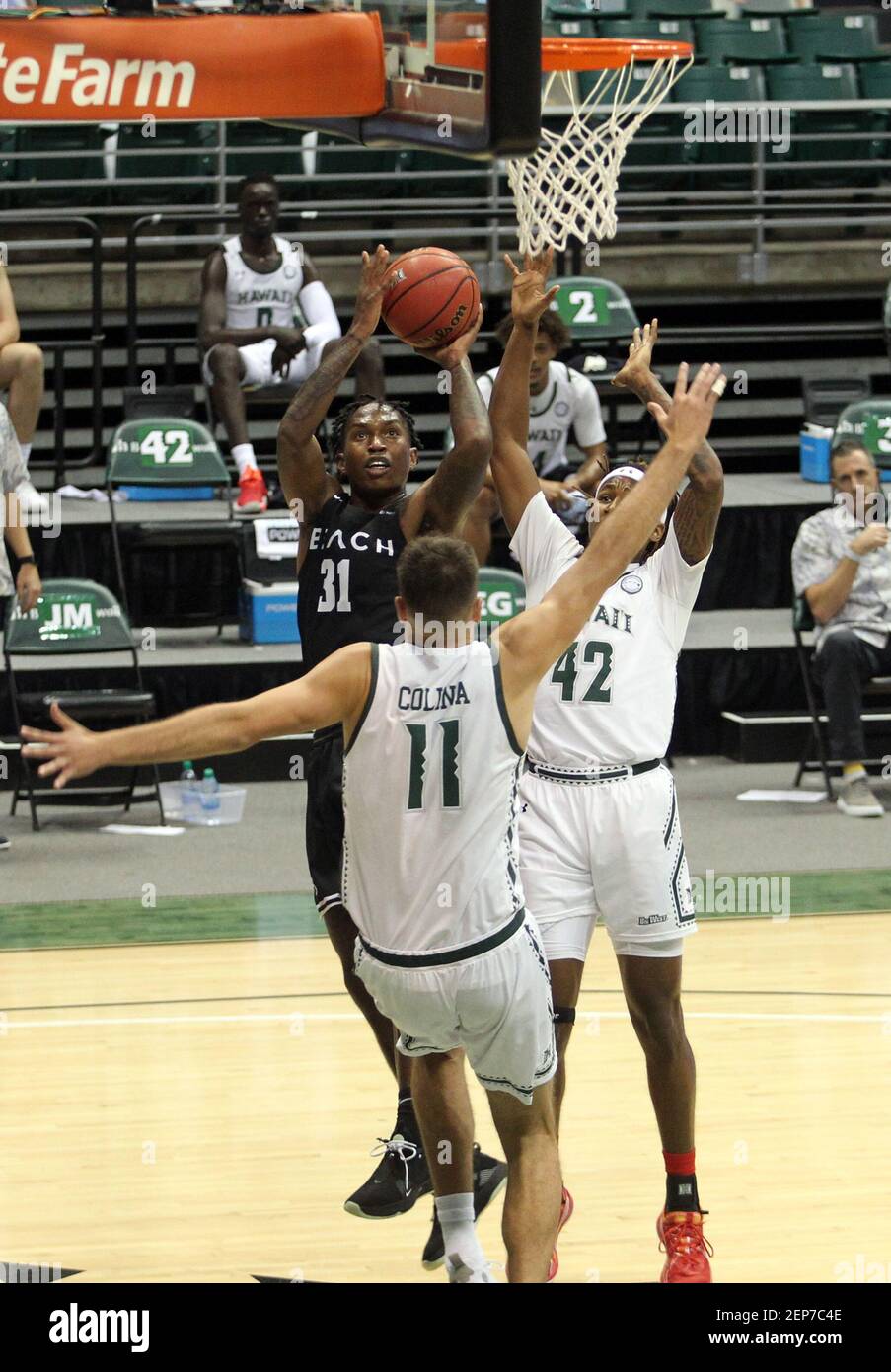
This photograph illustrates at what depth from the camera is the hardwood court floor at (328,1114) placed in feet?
16.8

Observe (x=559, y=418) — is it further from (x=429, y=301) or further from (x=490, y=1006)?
(x=490, y=1006)

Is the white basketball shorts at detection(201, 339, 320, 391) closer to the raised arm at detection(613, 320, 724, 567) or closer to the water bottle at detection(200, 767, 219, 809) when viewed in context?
the water bottle at detection(200, 767, 219, 809)

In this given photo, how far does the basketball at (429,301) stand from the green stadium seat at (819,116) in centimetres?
965

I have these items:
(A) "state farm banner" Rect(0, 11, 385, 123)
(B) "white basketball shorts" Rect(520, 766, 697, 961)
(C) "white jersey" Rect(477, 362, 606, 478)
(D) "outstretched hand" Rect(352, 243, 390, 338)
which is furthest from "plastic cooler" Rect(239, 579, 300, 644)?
(B) "white basketball shorts" Rect(520, 766, 697, 961)

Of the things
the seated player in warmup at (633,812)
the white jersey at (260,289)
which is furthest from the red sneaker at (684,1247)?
the white jersey at (260,289)

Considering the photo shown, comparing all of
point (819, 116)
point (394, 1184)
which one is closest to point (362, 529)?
point (394, 1184)

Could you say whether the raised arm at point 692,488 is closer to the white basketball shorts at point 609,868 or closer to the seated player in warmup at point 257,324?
the white basketball shorts at point 609,868

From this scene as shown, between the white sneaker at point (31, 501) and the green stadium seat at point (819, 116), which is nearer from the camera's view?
the white sneaker at point (31, 501)

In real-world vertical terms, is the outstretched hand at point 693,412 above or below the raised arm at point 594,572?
above

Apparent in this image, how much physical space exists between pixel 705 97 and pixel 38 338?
4853 mm

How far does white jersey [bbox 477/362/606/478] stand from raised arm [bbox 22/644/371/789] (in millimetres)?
5759

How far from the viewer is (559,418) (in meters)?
9.88

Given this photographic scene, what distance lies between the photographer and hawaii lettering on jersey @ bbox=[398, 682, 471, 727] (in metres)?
4.15

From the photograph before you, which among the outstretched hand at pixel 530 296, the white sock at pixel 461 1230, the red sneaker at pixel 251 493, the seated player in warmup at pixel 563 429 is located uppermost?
the outstretched hand at pixel 530 296
